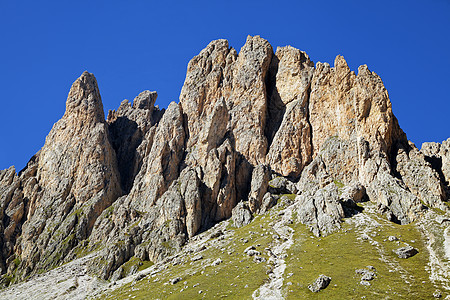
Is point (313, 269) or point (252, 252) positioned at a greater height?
point (252, 252)

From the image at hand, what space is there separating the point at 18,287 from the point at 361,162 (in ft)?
547

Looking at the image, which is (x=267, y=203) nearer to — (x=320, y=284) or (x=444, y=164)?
(x=320, y=284)

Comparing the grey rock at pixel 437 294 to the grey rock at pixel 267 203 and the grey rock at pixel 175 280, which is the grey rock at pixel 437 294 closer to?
the grey rock at pixel 175 280

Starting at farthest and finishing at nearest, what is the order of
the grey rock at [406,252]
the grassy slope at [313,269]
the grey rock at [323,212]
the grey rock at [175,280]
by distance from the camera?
the grey rock at [323,212]
the grey rock at [175,280]
the grey rock at [406,252]
the grassy slope at [313,269]

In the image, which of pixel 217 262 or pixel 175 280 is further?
pixel 217 262

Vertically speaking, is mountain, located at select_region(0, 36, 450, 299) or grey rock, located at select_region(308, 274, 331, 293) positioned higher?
mountain, located at select_region(0, 36, 450, 299)

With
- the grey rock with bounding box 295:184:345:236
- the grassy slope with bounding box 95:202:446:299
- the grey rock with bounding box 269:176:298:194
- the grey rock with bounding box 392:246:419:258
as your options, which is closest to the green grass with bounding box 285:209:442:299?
the grassy slope with bounding box 95:202:446:299

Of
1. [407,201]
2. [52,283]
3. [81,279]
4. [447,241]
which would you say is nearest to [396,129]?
[407,201]

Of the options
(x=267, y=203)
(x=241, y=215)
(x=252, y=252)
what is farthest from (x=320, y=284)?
(x=267, y=203)

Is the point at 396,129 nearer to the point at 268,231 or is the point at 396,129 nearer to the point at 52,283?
the point at 268,231

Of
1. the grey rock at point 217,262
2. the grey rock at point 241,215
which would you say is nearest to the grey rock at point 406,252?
the grey rock at point 217,262

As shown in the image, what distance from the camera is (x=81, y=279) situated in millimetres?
143250

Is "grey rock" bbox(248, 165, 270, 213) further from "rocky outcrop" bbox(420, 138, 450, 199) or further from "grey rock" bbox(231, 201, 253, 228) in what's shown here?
"rocky outcrop" bbox(420, 138, 450, 199)

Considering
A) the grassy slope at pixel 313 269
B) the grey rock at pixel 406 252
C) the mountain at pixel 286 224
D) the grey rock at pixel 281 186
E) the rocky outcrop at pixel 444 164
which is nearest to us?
the grassy slope at pixel 313 269
